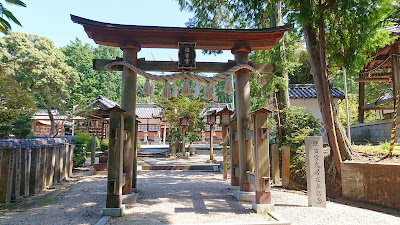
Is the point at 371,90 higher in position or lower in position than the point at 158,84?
lower

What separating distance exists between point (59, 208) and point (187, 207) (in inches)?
104

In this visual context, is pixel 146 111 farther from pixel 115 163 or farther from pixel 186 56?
pixel 115 163

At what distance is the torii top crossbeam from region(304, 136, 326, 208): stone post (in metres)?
2.66

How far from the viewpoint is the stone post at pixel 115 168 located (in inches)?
164

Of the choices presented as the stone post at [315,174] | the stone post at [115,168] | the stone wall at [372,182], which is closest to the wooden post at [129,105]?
the stone post at [115,168]

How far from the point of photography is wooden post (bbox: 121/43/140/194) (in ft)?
17.0

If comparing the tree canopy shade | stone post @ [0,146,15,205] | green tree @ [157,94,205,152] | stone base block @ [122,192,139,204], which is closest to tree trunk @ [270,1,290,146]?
stone base block @ [122,192,139,204]

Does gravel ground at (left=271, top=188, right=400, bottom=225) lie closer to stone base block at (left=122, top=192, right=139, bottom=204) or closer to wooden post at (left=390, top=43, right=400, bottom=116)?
stone base block at (left=122, top=192, right=139, bottom=204)

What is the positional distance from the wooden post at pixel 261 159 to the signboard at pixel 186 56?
195 centimetres

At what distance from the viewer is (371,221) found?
4.01 meters

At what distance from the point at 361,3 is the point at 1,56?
25.9m

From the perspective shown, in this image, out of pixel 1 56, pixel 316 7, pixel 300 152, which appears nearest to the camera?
pixel 316 7

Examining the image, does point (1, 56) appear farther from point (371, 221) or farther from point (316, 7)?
point (371, 221)

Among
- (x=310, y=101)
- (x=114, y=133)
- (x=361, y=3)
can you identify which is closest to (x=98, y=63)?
(x=114, y=133)
